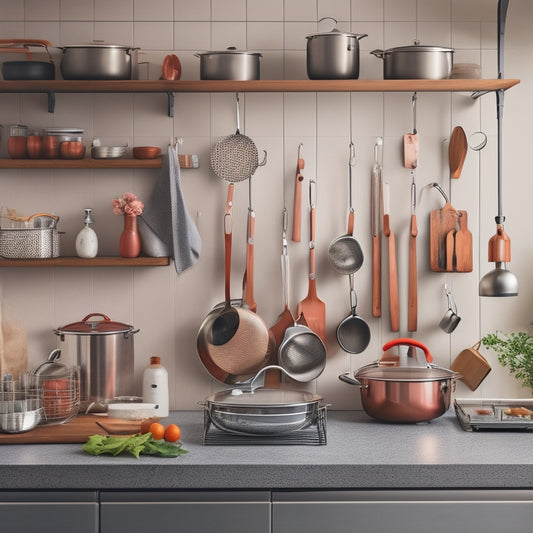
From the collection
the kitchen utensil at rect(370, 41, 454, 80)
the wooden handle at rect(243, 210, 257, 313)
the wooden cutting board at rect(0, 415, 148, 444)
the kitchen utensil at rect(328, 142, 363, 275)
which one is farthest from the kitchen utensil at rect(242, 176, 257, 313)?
the kitchen utensil at rect(370, 41, 454, 80)

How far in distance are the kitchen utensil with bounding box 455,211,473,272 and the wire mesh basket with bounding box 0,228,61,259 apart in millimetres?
1416

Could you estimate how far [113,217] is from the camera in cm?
281

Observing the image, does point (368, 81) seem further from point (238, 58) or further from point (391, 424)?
point (391, 424)

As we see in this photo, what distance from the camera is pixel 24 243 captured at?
2646 millimetres

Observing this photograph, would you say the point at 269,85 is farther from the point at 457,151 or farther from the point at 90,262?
the point at 90,262

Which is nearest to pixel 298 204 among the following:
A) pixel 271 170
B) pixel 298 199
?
pixel 298 199

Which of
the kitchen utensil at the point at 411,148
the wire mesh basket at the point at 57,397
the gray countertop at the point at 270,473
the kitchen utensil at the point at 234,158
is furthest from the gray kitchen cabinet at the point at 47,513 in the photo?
the kitchen utensil at the point at 411,148

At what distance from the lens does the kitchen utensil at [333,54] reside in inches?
101

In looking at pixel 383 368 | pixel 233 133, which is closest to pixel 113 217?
pixel 233 133

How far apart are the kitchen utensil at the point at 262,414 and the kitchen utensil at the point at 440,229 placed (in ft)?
2.38

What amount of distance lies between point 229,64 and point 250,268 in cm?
70

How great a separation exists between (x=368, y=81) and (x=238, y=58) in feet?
1.42

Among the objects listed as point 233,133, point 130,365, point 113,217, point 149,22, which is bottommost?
point 130,365

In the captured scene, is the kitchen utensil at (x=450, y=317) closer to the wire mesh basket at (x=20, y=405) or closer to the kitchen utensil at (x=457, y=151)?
the kitchen utensil at (x=457, y=151)
